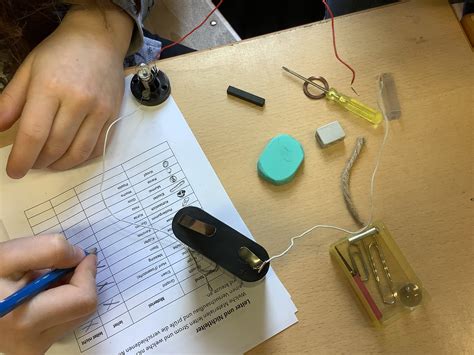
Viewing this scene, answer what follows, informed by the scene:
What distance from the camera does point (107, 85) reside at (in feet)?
1.82

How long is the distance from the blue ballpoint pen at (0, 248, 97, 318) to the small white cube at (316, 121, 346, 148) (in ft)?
1.08

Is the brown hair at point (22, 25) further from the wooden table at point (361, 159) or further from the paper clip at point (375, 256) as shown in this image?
the paper clip at point (375, 256)

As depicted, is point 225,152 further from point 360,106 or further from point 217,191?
Answer: point 360,106

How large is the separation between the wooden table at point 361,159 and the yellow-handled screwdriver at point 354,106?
11mm

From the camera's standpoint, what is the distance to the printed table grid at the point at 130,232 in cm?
50

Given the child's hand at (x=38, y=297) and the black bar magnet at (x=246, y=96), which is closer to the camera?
the child's hand at (x=38, y=297)

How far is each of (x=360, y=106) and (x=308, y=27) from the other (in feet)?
0.45

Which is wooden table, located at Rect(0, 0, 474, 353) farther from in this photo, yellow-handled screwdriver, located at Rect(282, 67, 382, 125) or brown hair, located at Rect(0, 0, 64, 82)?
brown hair, located at Rect(0, 0, 64, 82)

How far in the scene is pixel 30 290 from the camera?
44cm

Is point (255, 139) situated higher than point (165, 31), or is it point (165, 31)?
point (165, 31)

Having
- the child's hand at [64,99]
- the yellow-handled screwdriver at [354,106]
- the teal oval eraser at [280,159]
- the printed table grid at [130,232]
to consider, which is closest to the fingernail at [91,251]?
the printed table grid at [130,232]

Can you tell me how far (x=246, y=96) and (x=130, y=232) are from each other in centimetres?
22

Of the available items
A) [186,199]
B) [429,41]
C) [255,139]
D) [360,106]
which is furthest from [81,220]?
[429,41]

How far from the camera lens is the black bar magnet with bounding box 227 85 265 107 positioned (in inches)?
22.6
